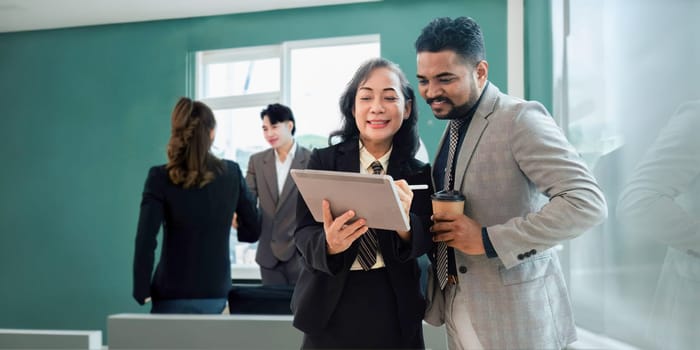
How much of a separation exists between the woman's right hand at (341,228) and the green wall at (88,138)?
13.0 ft

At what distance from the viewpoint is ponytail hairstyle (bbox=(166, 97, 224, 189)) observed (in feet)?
7.36

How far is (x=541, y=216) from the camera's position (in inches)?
50.2

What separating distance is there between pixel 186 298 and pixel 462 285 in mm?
1255

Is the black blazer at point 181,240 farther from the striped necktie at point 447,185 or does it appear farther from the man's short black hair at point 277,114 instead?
the man's short black hair at point 277,114

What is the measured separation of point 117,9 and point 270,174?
2.68m

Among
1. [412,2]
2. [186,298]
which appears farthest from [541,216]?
[412,2]

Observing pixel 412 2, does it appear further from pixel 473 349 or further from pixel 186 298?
pixel 473 349

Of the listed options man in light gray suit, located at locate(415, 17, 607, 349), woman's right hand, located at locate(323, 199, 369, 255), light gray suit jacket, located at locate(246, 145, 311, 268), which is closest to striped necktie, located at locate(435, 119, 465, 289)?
man in light gray suit, located at locate(415, 17, 607, 349)

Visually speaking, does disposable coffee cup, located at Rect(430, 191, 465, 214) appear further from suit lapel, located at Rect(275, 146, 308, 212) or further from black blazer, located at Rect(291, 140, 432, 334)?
suit lapel, located at Rect(275, 146, 308, 212)

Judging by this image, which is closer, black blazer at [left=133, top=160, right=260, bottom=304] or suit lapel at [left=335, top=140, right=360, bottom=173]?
suit lapel at [left=335, top=140, right=360, bottom=173]

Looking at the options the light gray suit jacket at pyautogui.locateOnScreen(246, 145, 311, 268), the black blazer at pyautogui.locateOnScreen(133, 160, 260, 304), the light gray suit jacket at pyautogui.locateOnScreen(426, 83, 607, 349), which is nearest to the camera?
the light gray suit jacket at pyautogui.locateOnScreen(426, 83, 607, 349)

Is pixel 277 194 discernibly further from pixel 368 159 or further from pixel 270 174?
pixel 368 159

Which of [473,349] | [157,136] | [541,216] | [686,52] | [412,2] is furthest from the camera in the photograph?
[157,136]

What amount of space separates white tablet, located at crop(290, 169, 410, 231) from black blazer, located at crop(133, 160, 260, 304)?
102 centimetres
